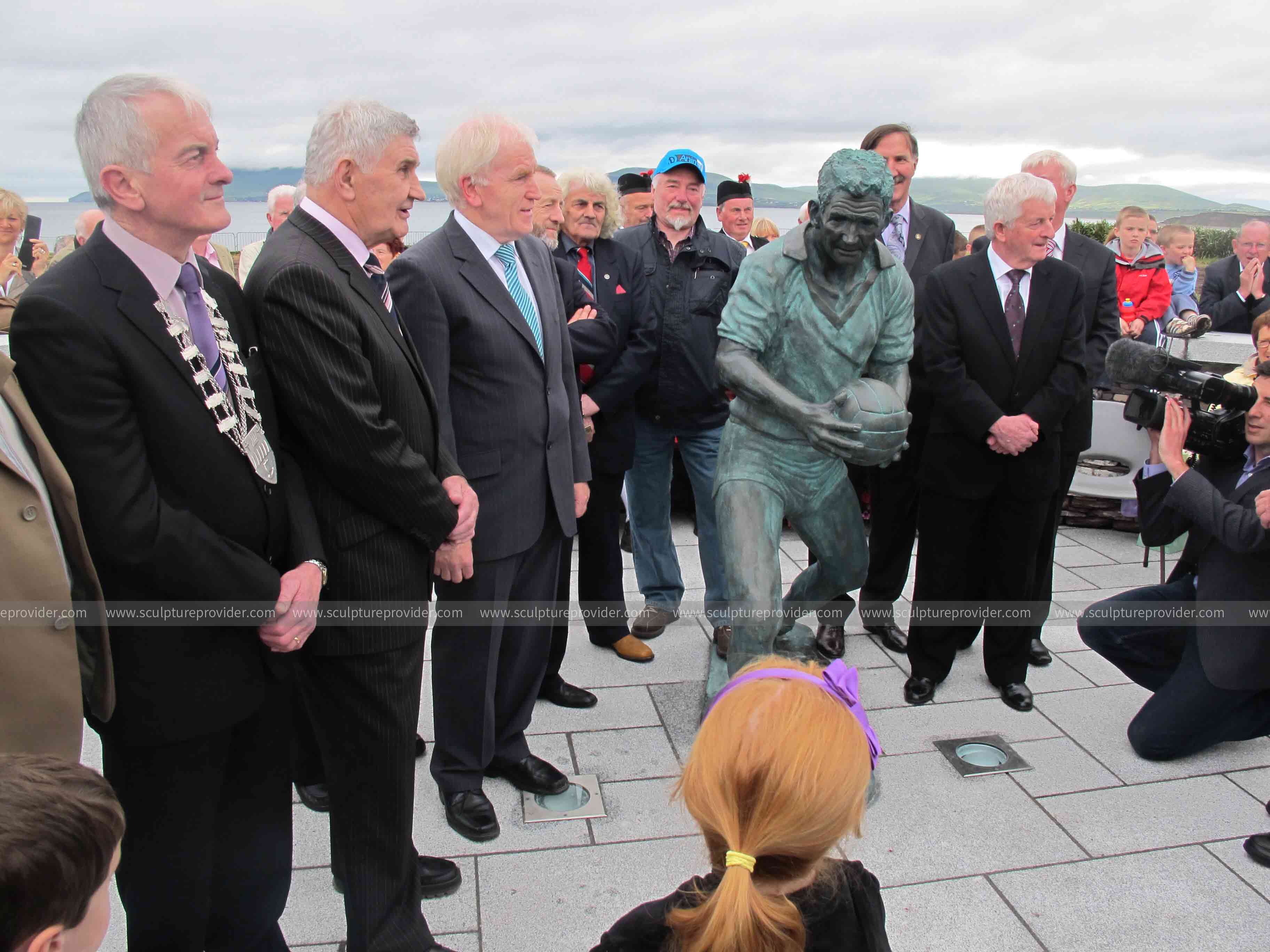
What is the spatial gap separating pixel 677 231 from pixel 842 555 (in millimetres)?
1781

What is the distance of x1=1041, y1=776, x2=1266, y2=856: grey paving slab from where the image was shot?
3.03m

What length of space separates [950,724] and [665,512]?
1596 mm

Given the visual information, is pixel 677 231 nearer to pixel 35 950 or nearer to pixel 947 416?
pixel 947 416

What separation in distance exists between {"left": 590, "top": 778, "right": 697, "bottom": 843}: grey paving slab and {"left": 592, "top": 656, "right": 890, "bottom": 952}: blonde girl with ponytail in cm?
160

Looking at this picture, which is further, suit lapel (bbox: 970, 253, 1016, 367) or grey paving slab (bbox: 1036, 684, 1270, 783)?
suit lapel (bbox: 970, 253, 1016, 367)

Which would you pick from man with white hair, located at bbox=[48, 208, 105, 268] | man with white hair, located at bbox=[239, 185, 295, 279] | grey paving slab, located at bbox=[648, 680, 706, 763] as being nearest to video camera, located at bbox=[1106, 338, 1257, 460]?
grey paving slab, located at bbox=[648, 680, 706, 763]

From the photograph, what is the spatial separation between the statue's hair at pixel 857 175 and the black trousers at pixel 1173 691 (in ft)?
6.40

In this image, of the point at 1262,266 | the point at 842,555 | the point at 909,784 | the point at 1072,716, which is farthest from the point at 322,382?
the point at 1262,266

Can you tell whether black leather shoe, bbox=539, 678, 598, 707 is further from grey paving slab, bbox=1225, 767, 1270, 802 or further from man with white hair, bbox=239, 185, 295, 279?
man with white hair, bbox=239, 185, 295, 279

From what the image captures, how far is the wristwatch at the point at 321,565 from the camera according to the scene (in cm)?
210

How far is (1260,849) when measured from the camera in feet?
9.51

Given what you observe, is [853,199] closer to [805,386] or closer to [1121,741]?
[805,386]

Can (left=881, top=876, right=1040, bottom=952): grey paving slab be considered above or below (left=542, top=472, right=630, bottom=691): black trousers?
below

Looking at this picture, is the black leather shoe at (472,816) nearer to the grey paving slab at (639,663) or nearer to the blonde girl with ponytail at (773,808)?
the grey paving slab at (639,663)
